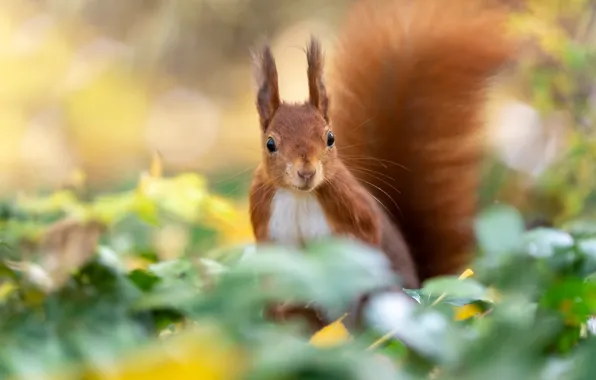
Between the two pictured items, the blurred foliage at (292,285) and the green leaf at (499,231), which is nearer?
the blurred foliage at (292,285)

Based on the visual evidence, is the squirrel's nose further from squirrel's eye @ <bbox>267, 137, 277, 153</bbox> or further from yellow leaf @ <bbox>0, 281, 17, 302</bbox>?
yellow leaf @ <bbox>0, 281, 17, 302</bbox>

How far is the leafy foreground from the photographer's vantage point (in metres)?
0.28

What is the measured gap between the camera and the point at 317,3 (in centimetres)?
315

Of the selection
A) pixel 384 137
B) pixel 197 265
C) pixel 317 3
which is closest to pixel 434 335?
pixel 197 265

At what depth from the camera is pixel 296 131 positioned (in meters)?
0.93

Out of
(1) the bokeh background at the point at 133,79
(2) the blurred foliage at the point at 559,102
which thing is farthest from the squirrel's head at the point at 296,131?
(1) the bokeh background at the point at 133,79

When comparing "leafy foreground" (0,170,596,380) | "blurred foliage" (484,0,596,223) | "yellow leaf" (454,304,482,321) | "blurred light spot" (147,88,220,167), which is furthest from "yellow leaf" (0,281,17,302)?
"blurred light spot" (147,88,220,167)

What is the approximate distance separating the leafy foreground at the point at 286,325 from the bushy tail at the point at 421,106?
44 centimetres

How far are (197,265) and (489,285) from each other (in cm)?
22

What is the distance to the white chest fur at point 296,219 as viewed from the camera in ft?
3.07

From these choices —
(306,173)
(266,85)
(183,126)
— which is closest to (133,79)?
(183,126)

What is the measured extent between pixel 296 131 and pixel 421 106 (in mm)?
297

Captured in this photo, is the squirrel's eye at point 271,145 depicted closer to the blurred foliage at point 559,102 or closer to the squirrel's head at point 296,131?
the squirrel's head at point 296,131

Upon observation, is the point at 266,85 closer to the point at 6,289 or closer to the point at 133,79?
the point at 6,289
